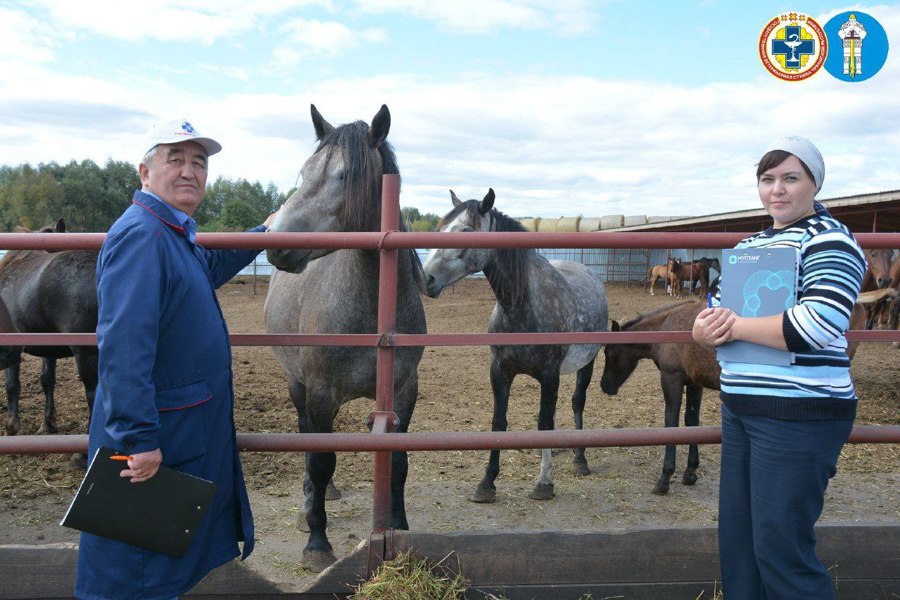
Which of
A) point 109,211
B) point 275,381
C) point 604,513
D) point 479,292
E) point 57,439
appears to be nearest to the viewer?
point 57,439

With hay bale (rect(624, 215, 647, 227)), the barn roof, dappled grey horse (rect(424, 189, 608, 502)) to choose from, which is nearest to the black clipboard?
dappled grey horse (rect(424, 189, 608, 502))

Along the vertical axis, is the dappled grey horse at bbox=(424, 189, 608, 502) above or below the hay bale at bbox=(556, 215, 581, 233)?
below

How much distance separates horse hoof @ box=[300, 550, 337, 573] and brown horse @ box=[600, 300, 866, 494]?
2778mm

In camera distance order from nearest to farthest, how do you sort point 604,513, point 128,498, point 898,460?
point 128,498
point 604,513
point 898,460

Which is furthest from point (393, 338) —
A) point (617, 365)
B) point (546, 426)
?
point (617, 365)

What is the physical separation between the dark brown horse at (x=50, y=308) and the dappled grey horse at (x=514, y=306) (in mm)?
3138

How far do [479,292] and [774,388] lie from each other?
70.9 ft

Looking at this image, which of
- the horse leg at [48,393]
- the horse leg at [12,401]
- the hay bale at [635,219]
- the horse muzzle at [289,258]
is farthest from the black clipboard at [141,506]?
the hay bale at [635,219]

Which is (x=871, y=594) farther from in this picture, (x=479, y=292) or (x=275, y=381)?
(x=479, y=292)

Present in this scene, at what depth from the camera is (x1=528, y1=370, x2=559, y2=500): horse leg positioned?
4820 millimetres

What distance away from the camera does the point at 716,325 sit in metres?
1.90

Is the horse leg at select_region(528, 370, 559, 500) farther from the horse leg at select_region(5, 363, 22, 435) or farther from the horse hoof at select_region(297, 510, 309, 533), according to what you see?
the horse leg at select_region(5, 363, 22, 435)

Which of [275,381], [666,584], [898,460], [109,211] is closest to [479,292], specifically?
[275,381]

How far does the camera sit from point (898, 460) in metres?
5.68
